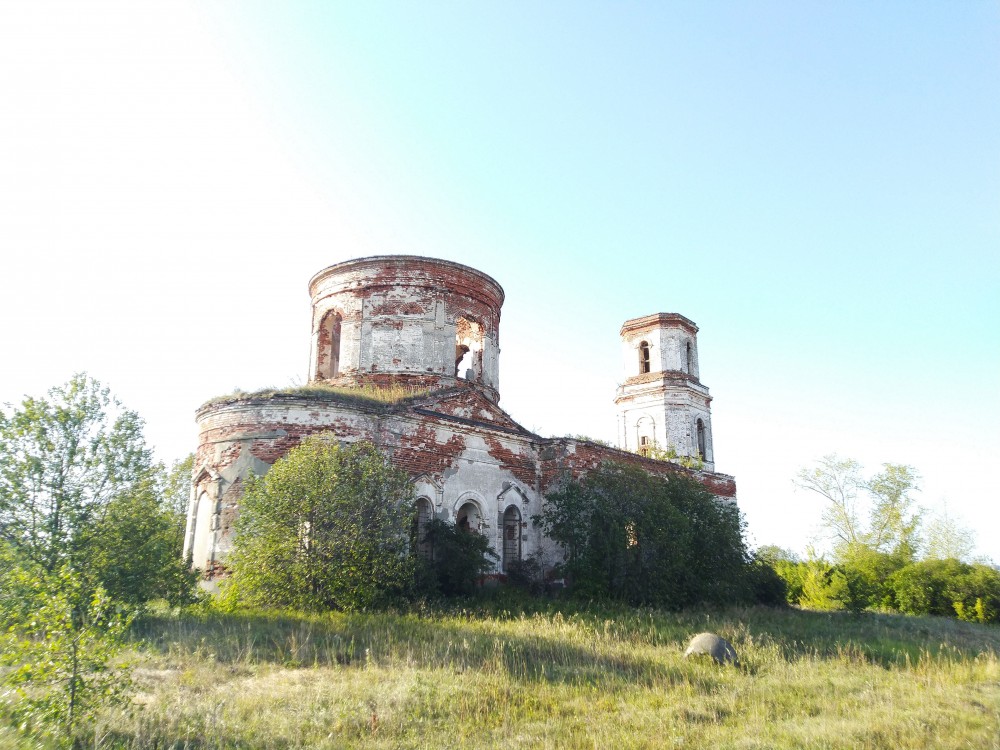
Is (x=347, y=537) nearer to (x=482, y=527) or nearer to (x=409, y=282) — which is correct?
(x=482, y=527)

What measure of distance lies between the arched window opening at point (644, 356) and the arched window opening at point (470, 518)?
51.5 ft

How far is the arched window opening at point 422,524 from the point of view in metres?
14.0

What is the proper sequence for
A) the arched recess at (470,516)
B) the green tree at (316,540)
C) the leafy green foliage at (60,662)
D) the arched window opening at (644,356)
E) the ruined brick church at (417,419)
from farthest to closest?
the arched window opening at (644,356) < the arched recess at (470,516) < the ruined brick church at (417,419) < the green tree at (316,540) < the leafy green foliage at (60,662)

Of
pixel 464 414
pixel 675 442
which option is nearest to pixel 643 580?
pixel 464 414

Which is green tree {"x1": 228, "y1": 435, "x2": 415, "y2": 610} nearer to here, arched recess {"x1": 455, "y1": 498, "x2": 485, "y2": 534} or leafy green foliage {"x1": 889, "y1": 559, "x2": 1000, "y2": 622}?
arched recess {"x1": 455, "y1": 498, "x2": 485, "y2": 534}

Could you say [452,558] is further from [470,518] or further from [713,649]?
[713,649]

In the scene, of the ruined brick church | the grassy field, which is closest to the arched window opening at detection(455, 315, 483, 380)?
the ruined brick church

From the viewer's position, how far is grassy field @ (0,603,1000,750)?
19.8ft

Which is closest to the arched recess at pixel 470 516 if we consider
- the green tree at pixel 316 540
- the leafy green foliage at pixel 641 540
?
the leafy green foliage at pixel 641 540

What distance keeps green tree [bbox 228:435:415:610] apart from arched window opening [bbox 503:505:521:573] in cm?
456

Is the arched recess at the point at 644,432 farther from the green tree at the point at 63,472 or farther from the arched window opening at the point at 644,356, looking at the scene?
the green tree at the point at 63,472

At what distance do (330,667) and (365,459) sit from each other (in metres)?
4.68

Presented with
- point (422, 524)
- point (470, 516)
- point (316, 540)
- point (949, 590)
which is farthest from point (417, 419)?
point (949, 590)

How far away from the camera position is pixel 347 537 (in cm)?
1152
